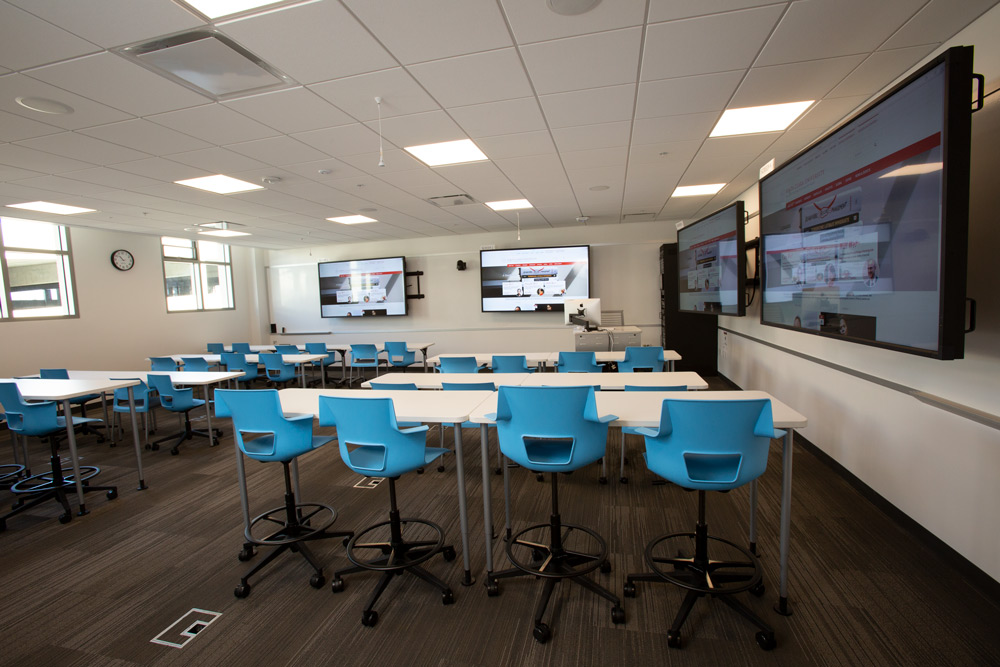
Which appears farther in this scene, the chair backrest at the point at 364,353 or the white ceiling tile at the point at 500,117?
the chair backrest at the point at 364,353

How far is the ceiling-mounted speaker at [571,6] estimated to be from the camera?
191cm

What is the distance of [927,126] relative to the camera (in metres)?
1.68

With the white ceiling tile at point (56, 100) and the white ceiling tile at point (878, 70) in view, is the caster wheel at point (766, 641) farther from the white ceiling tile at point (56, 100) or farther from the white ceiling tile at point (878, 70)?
the white ceiling tile at point (56, 100)

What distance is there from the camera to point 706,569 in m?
1.98

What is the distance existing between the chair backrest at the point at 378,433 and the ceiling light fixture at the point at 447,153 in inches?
101

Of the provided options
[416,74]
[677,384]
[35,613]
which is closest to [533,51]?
[416,74]

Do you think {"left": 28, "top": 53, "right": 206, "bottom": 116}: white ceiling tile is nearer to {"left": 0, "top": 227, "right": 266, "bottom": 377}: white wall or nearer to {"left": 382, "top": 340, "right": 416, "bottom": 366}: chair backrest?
{"left": 382, "top": 340, "right": 416, "bottom": 366}: chair backrest

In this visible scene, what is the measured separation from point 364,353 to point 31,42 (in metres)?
5.75

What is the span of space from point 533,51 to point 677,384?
7.36 ft

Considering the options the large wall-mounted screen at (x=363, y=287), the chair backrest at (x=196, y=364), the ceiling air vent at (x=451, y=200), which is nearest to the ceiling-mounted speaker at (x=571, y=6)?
the ceiling air vent at (x=451, y=200)

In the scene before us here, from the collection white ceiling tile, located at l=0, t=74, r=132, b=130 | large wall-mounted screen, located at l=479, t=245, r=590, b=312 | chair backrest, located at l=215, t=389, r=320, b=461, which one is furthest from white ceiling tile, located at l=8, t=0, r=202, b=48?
large wall-mounted screen, located at l=479, t=245, r=590, b=312

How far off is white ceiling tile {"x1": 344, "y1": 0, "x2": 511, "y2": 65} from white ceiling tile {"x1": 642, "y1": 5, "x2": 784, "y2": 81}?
0.83 m

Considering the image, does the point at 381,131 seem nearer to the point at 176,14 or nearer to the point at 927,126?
the point at 176,14

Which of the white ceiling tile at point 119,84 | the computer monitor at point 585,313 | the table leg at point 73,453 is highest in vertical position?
the white ceiling tile at point 119,84
